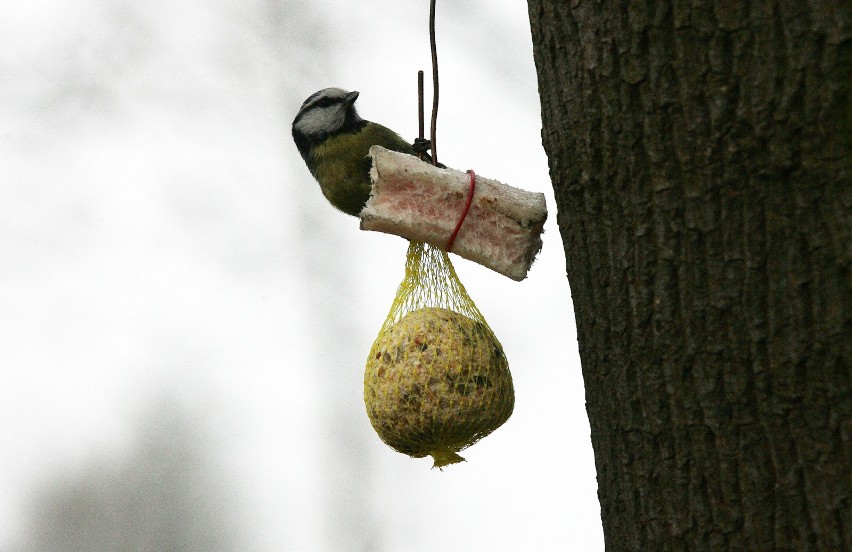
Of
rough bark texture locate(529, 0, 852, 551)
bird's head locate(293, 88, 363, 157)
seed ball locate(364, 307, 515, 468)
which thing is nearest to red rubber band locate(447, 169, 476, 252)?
seed ball locate(364, 307, 515, 468)

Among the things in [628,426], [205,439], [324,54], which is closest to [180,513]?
[205,439]

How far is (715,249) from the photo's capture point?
1.10m

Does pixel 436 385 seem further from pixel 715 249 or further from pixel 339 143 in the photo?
pixel 339 143

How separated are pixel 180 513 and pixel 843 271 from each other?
5.57 metres

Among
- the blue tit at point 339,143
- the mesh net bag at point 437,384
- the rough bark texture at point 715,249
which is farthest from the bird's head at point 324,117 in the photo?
the rough bark texture at point 715,249

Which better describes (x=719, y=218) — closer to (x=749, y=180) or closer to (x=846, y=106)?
(x=749, y=180)

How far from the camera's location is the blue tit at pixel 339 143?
2879 millimetres

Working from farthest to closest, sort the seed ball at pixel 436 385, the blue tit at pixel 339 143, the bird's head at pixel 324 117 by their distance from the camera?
the bird's head at pixel 324 117, the blue tit at pixel 339 143, the seed ball at pixel 436 385

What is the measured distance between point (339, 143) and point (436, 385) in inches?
55.4

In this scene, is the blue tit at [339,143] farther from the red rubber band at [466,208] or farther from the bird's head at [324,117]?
the red rubber band at [466,208]

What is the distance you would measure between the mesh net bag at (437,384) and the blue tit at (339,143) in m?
1.07

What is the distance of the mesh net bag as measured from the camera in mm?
1726

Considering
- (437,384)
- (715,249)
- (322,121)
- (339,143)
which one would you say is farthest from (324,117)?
(715,249)

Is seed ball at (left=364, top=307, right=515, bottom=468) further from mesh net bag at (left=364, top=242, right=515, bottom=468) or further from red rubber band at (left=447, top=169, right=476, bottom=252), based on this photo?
red rubber band at (left=447, top=169, right=476, bottom=252)
